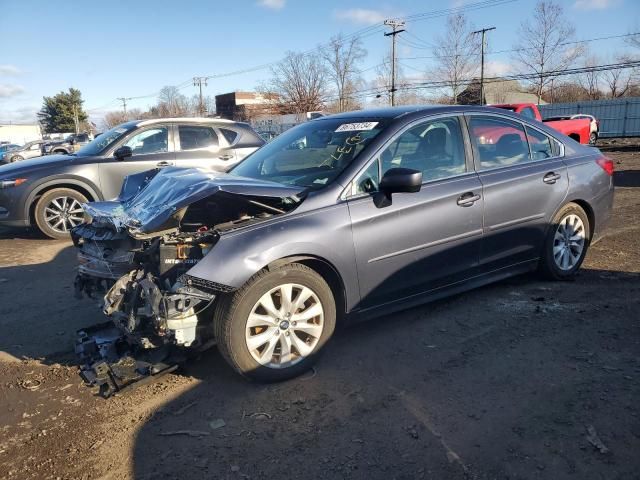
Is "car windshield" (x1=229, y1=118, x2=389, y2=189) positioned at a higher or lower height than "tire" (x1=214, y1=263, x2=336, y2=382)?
higher

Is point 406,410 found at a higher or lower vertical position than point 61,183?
lower

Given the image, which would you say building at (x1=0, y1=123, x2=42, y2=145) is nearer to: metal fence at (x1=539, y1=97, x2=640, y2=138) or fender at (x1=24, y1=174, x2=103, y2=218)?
metal fence at (x1=539, y1=97, x2=640, y2=138)

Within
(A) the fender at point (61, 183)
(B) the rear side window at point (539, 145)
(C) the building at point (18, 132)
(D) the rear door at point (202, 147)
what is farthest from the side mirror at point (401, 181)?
(C) the building at point (18, 132)

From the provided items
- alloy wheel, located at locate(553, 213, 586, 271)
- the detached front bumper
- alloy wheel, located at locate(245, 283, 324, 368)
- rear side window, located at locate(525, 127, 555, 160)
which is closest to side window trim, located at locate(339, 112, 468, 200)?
alloy wheel, located at locate(245, 283, 324, 368)

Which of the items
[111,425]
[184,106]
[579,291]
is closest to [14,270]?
[111,425]

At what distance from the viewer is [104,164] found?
314 inches

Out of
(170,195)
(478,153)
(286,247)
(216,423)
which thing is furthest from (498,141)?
(216,423)

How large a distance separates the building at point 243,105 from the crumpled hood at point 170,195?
150 ft

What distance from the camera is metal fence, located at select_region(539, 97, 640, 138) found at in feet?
103

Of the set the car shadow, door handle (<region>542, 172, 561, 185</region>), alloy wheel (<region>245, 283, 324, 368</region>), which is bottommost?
the car shadow

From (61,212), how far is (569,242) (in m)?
7.15

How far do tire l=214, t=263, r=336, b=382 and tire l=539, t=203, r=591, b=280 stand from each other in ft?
8.19

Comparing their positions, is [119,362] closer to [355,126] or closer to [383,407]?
[383,407]

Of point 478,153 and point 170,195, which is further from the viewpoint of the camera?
point 478,153
